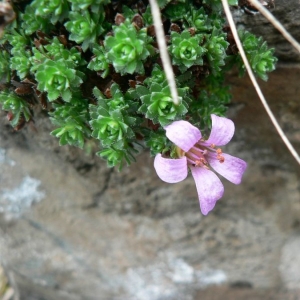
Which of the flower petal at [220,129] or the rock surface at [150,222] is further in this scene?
the rock surface at [150,222]

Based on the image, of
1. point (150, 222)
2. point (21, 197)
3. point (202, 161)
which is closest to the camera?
point (202, 161)

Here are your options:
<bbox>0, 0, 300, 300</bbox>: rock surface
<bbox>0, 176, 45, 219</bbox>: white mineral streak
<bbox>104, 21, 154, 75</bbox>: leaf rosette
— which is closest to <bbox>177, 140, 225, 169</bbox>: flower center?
<bbox>104, 21, 154, 75</bbox>: leaf rosette

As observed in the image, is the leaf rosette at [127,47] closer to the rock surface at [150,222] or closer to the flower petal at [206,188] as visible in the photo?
the flower petal at [206,188]

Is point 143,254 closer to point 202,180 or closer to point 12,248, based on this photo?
point 12,248

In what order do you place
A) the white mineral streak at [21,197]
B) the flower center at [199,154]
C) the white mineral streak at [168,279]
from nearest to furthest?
1. the flower center at [199,154]
2. the white mineral streak at [21,197]
3. the white mineral streak at [168,279]

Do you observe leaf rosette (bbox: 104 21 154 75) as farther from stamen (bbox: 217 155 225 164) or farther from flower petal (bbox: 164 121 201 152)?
stamen (bbox: 217 155 225 164)

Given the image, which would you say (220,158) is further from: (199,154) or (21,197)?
(21,197)

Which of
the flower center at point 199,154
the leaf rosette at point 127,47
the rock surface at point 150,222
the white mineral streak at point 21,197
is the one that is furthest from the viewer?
the white mineral streak at point 21,197

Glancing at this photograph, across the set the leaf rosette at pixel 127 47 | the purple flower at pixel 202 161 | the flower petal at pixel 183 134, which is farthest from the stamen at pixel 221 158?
the leaf rosette at pixel 127 47

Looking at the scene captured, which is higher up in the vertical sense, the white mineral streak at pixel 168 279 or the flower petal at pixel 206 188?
the flower petal at pixel 206 188

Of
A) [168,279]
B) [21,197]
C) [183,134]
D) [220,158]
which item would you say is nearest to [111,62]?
[183,134]
